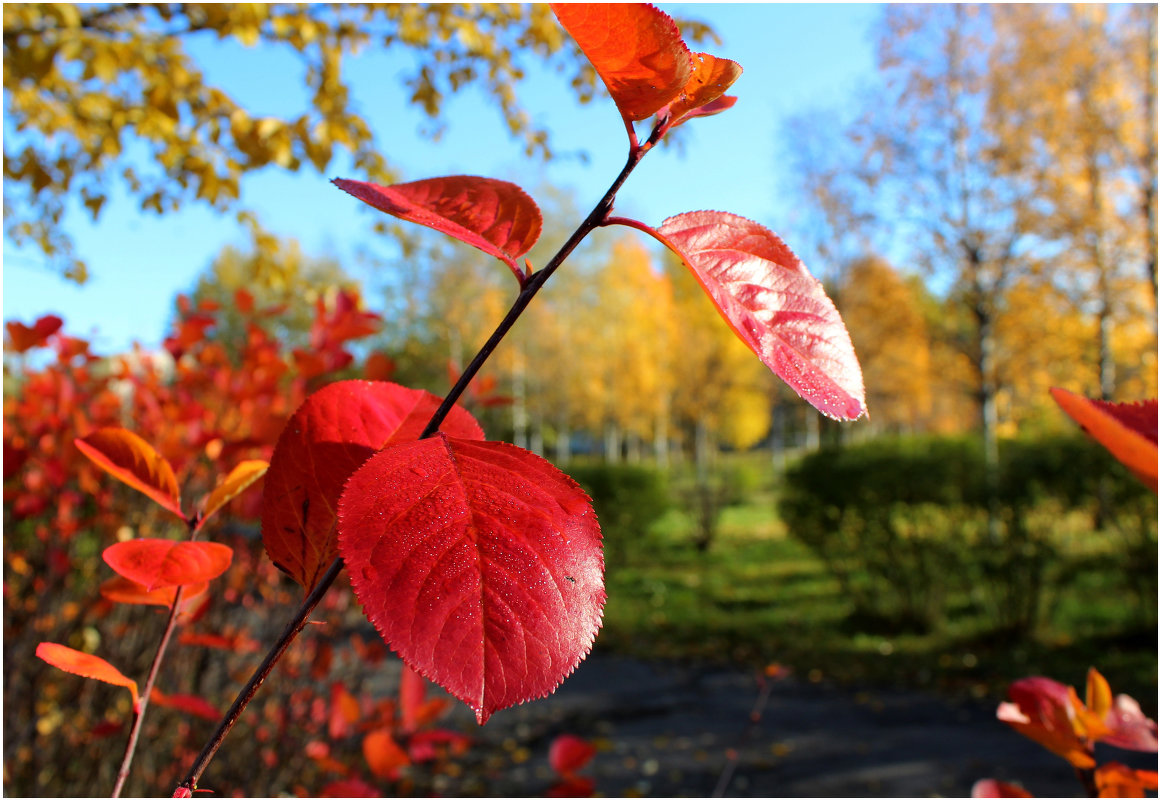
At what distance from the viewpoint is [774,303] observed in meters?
0.39

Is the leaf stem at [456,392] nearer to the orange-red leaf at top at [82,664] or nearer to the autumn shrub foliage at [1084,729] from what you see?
the orange-red leaf at top at [82,664]

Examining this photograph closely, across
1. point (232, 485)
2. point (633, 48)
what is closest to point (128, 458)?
point (232, 485)

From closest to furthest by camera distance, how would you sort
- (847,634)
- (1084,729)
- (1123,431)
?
(1123,431), (1084,729), (847,634)

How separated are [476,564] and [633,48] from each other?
0.26 m

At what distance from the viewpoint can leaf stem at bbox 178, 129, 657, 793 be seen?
36 cm

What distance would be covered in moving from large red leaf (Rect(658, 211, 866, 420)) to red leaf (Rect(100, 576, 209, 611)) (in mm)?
457

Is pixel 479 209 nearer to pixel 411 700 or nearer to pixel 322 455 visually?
pixel 322 455

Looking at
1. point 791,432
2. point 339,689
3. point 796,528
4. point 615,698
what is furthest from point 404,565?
point 791,432

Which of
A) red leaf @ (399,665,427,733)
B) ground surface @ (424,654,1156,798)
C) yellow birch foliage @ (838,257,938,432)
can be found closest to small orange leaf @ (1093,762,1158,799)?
red leaf @ (399,665,427,733)

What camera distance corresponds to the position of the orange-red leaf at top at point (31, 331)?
1.50m

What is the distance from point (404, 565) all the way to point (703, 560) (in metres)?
9.55

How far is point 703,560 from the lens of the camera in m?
9.54

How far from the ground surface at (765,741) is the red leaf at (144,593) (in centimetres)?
249

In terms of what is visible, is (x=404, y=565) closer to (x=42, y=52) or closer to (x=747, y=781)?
(x=42, y=52)
